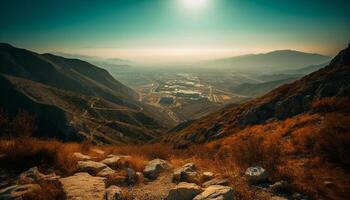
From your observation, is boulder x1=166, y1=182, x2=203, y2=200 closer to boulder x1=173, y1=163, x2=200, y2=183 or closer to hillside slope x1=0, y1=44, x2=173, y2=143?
boulder x1=173, y1=163, x2=200, y2=183

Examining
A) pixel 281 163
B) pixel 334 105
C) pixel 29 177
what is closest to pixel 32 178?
pixel 29 177

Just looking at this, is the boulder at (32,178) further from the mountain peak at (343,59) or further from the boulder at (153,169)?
the mountain peak at (343,59)

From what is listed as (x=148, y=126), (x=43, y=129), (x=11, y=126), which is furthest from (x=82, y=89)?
(x=11, y=126)

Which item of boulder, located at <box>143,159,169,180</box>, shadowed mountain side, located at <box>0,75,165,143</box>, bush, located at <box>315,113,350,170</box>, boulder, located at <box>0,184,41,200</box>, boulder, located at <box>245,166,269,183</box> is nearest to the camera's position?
boulder, located at <box>0,184,41,200</box>

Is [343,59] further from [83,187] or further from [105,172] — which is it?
[83,187]

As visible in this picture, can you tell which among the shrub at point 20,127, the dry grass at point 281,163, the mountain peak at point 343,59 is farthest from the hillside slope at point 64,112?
the mountain peak at point 343,59

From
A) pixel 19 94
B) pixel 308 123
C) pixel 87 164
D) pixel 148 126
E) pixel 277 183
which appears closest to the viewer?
pixel 277 183

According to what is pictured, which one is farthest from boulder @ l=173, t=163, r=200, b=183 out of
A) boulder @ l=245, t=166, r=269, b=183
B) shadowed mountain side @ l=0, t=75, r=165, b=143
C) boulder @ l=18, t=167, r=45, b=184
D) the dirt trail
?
shadowed mountain side @ l=0, t=75, r=165, b=143

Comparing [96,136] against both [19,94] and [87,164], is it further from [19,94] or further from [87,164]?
[87,164]
